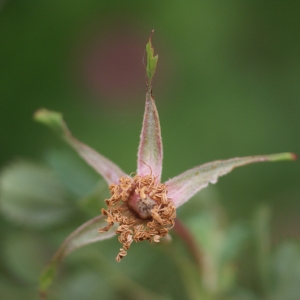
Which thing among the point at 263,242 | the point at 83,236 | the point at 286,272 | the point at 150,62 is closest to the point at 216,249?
the point at 263,242

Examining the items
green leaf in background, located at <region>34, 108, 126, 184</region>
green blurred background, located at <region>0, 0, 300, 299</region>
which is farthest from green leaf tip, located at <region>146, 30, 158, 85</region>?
green blurred background, located at <region>0, 0, 300, 299</region>

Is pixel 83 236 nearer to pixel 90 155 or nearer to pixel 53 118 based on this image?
pixel 90 155

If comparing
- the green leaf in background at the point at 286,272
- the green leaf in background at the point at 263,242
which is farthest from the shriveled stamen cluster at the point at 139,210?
the green leaf in background at the point at 286,272

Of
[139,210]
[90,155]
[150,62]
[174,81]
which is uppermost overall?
[174,81]

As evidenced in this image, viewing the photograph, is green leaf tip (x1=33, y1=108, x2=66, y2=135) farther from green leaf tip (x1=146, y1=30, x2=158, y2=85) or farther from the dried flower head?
green leaf tip (x1=146, y1=30, x2=158, y2=85)

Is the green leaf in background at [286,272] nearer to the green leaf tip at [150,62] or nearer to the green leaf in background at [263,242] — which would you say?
the green leaf in background at [263,242]

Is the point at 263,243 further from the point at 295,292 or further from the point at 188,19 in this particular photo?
the point at 188,19

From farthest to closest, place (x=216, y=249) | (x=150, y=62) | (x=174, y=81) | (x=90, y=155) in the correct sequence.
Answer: (x=174, y=81) < (x=216, y=249) < (x=90, y=155) < (x=150, y=62)
